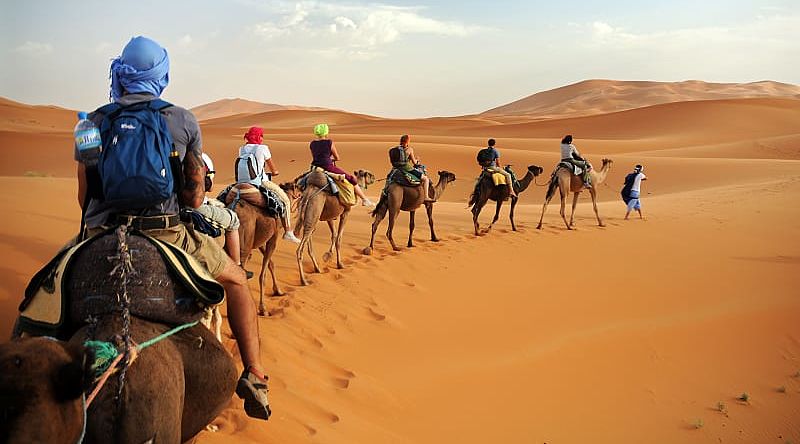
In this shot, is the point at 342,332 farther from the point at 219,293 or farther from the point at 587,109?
the point at 587,109

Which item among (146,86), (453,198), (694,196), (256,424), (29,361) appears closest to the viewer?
(29,361)

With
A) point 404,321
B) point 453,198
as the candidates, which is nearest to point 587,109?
point 453,198

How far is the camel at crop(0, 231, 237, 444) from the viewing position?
1703mm

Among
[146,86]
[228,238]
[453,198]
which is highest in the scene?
[146,86]

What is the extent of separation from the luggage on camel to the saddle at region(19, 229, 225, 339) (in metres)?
0.18

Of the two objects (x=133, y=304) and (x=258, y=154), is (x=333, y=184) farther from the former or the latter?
(x=133, y=304)

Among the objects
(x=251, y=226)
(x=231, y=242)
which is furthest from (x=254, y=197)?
(x=231, y=242)

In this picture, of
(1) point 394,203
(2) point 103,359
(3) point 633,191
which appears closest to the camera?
(2) point 103,359

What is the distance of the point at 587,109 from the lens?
103 metres

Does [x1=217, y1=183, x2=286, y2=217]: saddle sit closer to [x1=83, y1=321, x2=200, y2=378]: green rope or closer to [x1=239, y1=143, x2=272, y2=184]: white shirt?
[x1=239, y1=143, x2=272, y2=184]: white shirt

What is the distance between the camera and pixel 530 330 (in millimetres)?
7633

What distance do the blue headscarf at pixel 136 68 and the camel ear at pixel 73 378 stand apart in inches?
62.8

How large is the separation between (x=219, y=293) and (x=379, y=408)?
10.6ft

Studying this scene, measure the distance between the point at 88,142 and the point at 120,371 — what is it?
115cm
